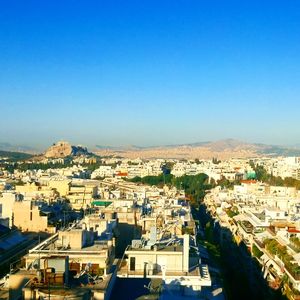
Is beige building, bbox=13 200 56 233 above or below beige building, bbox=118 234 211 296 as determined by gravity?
below

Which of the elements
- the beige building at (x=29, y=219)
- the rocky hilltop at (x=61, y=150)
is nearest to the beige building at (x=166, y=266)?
the beige building at (x=29, y=219)

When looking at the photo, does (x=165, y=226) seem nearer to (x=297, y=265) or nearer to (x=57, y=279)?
(x=297, y=265)

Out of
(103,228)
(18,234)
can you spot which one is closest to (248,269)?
(103,228)

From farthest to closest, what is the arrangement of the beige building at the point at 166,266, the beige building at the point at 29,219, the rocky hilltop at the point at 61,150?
the rocky hilltop at the point at 61,150 → the beige building at the point at 29,219 → the beige building at the point at 166,266

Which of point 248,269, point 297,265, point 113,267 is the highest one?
point 113,267

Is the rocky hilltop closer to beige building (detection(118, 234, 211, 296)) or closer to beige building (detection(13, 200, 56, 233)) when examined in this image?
beige building (detection(13, 200, 56, 233))

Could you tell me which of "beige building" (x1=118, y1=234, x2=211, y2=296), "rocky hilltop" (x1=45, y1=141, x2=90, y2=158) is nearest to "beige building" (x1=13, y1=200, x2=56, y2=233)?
"beige building" (x1=118, y1=234, x2=211, y2=296)

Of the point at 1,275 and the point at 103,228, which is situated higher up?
the point at 103,228

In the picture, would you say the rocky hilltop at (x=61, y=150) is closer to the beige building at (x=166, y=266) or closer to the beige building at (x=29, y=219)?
the beige building at (x=29, y=219)

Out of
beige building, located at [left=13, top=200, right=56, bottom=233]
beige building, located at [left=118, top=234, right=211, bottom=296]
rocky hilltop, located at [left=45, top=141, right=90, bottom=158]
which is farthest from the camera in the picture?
rocky hilltop, located at [left=45, top=141, right=90, bottom=158]

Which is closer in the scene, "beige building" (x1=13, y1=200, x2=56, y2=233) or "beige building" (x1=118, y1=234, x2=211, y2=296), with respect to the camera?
"beige building" (x1=118, y1=234, x2=211, y2=296)

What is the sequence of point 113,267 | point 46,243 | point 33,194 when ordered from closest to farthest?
1. point 113,267
2. point 46,243
3. point 33,194
